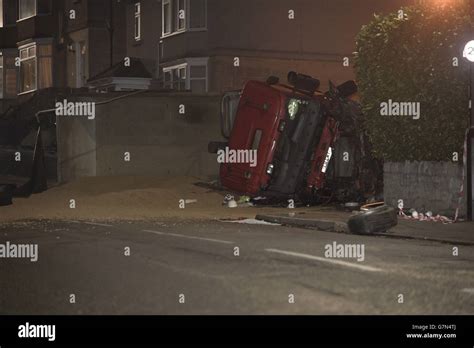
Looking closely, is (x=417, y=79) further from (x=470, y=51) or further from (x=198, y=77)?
(x=198, y=77)

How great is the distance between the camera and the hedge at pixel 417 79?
1822 centimetres

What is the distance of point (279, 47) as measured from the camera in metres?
37.2

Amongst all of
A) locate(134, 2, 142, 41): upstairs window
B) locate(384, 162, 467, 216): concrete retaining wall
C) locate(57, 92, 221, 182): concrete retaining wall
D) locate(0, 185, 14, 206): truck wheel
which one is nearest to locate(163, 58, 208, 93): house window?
locate(134, 2, 142, 41): upstairs window

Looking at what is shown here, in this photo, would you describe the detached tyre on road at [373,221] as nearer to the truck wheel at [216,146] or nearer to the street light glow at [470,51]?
the street light glow at [470,51]

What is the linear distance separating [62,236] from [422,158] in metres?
7.71

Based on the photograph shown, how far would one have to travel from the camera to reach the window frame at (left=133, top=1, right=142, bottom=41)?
42.0 m

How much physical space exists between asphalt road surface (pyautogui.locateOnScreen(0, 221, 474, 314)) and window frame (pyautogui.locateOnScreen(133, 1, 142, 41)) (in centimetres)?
2755

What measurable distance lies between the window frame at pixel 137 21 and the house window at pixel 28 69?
956 centimetres

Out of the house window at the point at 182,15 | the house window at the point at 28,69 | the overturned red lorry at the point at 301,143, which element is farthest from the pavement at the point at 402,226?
the house window at the point at 28,69

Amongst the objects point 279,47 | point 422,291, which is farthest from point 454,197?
point 279,47

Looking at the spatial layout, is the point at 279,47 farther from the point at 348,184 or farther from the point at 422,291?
the point at 422,291

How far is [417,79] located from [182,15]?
19.9m

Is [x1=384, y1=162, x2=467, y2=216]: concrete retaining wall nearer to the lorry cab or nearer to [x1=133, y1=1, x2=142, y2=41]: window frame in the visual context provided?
the lorry cab

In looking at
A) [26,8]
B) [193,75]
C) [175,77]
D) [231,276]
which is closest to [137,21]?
[175,77]
